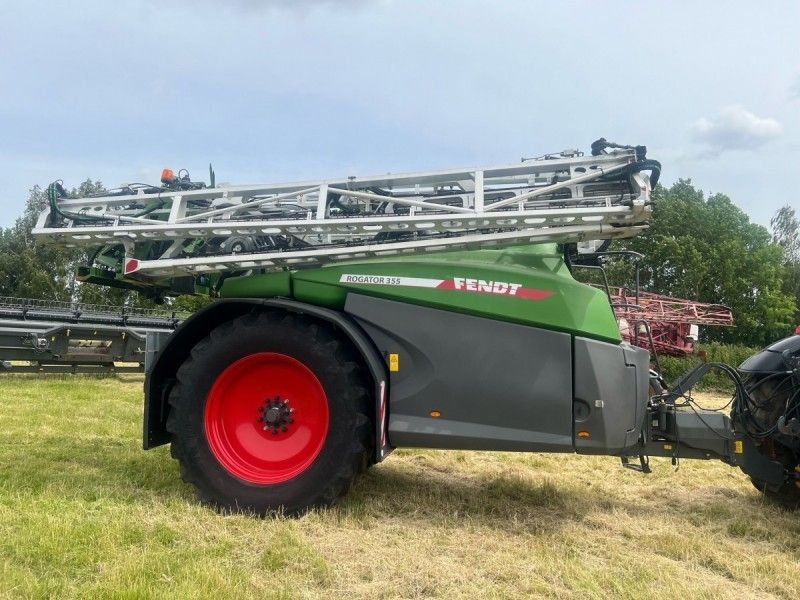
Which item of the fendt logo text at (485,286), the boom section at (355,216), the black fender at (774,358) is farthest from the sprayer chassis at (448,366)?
the black fender at (774,358)

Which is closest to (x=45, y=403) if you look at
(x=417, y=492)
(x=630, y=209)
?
(x=417, y=492)

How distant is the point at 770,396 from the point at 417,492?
8.80 feet

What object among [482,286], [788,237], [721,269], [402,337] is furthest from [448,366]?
[788,237]

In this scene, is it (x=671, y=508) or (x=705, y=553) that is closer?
(x=705, y=553)

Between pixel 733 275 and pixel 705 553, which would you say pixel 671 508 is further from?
pixel 733 275

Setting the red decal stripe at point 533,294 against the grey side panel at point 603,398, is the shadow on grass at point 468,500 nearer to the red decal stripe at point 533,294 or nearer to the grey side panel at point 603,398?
the grey side panel at point 603,398

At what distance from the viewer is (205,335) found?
4781 mm

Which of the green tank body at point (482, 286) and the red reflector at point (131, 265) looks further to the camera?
the red reflector at point (131, 265)

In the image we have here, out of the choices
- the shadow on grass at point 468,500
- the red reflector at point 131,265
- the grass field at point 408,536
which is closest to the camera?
the grass field at point 408,536

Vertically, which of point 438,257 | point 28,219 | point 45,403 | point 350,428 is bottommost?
point 45,403

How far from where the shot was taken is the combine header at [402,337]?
4172mm

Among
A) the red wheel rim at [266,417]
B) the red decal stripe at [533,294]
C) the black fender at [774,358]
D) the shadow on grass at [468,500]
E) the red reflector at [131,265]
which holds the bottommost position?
the shadow on grass at [468,500]

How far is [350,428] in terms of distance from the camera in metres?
4.16

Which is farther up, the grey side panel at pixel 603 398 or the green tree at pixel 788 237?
the green tree at pixel 788 237
